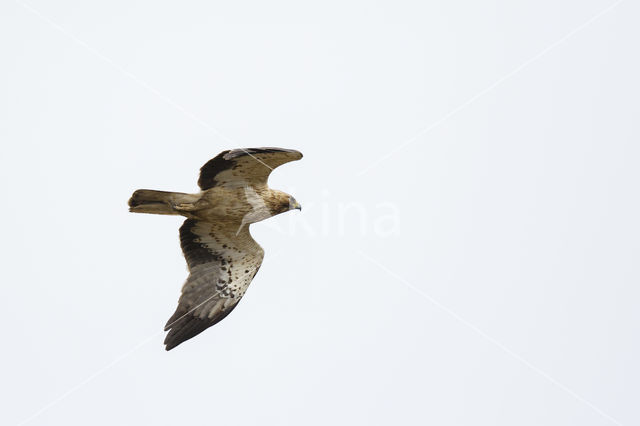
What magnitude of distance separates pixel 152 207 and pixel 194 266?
A: 1159mm

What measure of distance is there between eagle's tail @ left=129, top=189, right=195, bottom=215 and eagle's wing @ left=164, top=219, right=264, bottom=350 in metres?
0.61

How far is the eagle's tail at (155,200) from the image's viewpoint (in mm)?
10406

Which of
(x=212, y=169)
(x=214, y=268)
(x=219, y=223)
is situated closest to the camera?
(x=212, y=169)

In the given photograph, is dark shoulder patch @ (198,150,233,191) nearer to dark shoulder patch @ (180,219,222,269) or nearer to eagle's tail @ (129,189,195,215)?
eagle's tail @ (129,189,195,215)

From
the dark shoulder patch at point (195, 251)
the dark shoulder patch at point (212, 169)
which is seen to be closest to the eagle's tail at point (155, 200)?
the dark shoulder patch at point (212, 169)

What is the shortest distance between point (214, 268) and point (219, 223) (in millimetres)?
674

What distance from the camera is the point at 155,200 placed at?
10.5 meters

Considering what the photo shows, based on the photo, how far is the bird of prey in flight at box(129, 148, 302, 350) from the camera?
1040cm

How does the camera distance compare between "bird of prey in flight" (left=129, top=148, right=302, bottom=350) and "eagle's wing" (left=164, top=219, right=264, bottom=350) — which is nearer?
"bird of prey in flight" (left=129, top=148, right=302, bottom=350)

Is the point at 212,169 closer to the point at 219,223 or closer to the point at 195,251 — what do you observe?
the point at 219,223

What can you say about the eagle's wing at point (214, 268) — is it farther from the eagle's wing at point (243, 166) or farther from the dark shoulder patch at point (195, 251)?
the eagle's wing at point (243, 166)

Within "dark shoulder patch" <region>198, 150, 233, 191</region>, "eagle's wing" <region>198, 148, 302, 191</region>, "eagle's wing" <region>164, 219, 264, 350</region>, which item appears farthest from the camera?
"eagle's wing" <region>164, 219, 264, 350</region>

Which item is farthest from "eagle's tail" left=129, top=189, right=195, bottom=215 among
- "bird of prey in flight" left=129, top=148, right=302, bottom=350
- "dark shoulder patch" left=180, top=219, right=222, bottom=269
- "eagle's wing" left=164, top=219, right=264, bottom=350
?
"dark shoulder patch" left=180, top=219, right=222, bottom=269

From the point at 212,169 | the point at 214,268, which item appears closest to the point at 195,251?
the point at 214,268
